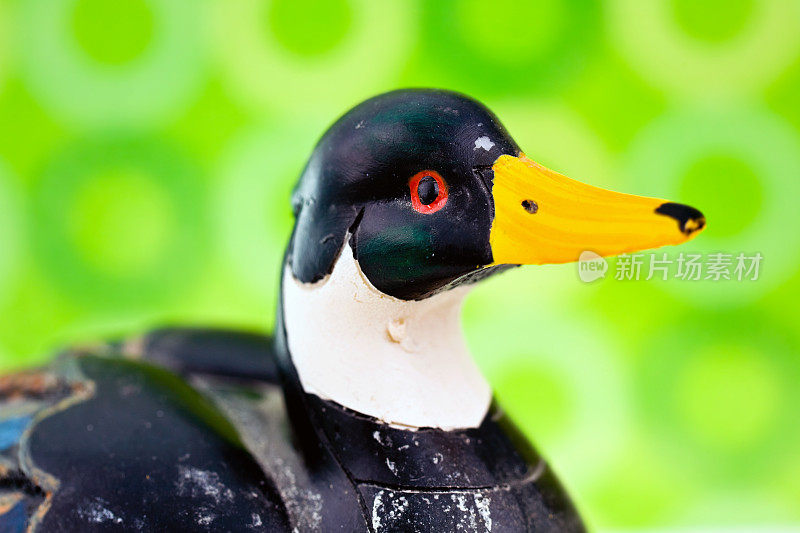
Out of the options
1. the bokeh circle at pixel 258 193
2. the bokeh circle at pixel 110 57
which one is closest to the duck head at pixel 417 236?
the bokeh circle at pixel 258 193

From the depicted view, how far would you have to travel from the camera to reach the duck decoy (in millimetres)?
608

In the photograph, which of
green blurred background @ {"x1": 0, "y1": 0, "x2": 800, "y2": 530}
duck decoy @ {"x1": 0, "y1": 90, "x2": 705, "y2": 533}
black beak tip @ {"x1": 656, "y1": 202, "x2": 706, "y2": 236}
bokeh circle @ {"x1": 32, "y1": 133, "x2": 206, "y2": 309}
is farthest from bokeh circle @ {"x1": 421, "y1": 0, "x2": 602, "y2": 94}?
black beak tip @ {"x1": 656, "y1": 202, "x2": 706, "y2": 236}

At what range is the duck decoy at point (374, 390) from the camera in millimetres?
608

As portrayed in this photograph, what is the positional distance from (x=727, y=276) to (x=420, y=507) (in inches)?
12.4

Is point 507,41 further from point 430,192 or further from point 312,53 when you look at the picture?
point 430,192

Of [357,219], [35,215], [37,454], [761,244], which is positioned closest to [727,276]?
[357,219]

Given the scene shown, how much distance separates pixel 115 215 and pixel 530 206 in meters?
1.24

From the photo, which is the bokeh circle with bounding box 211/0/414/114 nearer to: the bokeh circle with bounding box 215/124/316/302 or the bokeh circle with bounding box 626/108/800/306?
the bokeh circle with bounding box 215/124/316/302

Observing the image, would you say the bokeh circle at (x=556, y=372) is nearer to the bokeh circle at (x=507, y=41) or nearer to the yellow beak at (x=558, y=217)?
the bokeh circle at (x=507, y=41)

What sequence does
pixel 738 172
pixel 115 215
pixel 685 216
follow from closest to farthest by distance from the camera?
pixel 685 216 < pixel 738 172 < pixel 115 215

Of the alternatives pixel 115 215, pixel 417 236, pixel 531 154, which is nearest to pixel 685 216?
pixel 417 236

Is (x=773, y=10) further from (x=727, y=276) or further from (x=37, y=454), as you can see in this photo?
(x=37, y=454)

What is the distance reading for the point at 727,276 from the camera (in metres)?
0.69

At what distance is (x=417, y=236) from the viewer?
616mm
